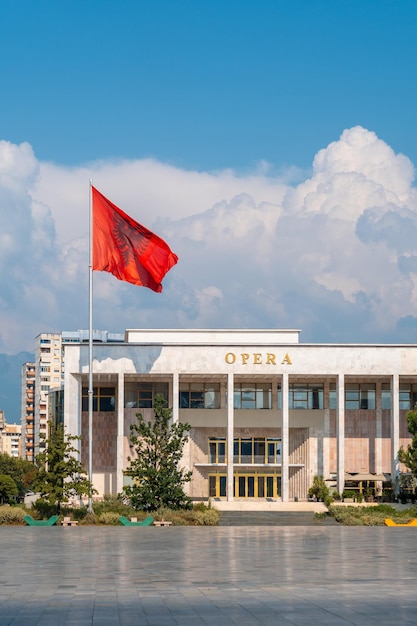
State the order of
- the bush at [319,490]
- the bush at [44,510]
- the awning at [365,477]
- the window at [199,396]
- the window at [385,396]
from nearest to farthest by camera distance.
A: the bush at [44,510]
the bush at [319,490]
the awning at [365,477]
the window at [199,396]
the window at [385,396]

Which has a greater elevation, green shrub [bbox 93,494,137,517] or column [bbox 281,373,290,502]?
column [bbox 281,373,290,502]

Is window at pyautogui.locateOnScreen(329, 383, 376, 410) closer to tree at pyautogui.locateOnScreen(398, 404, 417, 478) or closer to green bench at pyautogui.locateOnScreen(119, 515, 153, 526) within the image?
tree at pyautogui.locateOnScreen(398, 404, 417, 478)

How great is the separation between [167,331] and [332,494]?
16.2m

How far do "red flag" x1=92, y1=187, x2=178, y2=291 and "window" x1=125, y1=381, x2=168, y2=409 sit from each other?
15.9m

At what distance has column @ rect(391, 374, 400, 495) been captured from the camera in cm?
6588

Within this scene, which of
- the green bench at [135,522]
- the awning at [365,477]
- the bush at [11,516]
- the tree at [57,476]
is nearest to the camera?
the bush at [11,516]

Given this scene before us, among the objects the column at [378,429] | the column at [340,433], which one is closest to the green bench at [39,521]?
the column at [340,433]

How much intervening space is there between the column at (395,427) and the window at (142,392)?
15707 millimetres

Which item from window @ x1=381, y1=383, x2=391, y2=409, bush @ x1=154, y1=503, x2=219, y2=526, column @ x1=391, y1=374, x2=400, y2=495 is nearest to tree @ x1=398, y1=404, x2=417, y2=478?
column @ x1=391, y1=374, x2=400, y2=495

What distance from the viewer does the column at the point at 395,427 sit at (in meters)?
65.9

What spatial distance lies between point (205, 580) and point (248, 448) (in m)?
46.0

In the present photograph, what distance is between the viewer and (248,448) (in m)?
69.4

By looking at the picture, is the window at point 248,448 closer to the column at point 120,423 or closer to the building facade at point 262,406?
the building facade at point 262,406

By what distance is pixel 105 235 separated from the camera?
2104 inches
